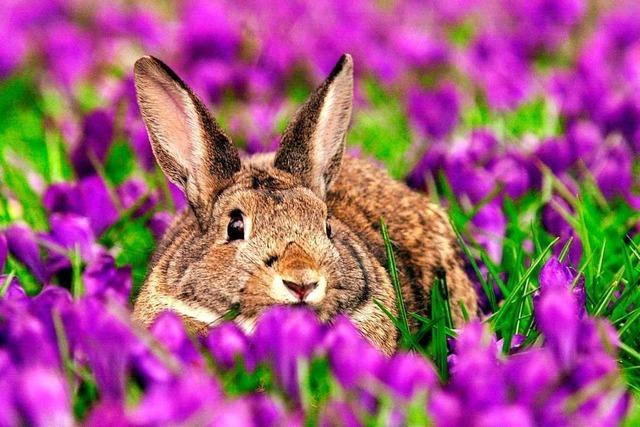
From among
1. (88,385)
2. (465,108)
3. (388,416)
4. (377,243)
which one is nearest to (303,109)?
(377,243)

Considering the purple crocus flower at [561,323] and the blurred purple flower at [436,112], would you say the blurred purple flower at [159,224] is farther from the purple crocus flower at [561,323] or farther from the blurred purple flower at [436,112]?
the purple crocus flower at [561,323]

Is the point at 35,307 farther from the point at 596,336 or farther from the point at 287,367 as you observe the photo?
the point at 596,336

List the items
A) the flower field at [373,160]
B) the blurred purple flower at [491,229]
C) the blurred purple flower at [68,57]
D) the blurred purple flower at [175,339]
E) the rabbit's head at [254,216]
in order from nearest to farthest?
the flower field at [373,160]
the blurred purple flower at [175,339]
the rabbit's head at [254,216]
the blurred purple flower at [491,229]
the blurred purple flower at [68,57]

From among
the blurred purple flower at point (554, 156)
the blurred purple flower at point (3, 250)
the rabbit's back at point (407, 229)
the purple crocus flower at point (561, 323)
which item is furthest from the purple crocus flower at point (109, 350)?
the blurred purple flower at point (554, 156)

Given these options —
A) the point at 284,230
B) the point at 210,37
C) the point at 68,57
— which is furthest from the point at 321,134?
the point at 68,57

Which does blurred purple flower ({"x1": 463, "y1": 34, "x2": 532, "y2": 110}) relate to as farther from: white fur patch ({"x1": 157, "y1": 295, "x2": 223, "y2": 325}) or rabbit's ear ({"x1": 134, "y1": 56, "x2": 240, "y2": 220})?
white fur patch ({"x1": 157, "y1": 295, "x2": 223, "y2": 325})

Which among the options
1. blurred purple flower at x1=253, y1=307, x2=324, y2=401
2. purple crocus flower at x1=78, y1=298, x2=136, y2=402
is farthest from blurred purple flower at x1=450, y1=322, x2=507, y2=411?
purple crocus flower at x1=78, y1=298, x2=136, y2=402
